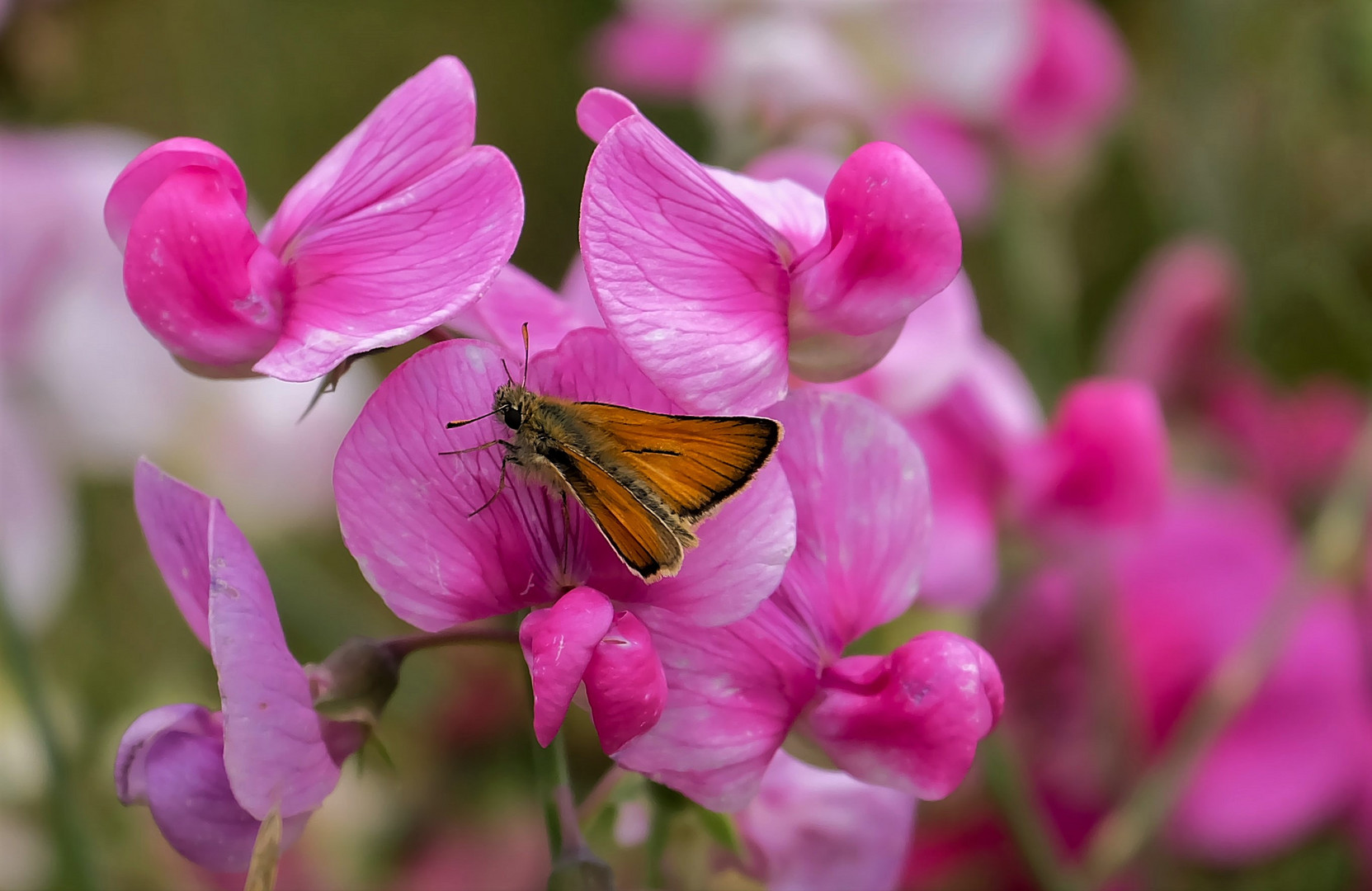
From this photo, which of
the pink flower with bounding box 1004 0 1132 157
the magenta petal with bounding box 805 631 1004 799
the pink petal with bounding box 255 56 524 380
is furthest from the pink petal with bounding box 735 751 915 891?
the pink flower with bounding box 1004 0 1132 157

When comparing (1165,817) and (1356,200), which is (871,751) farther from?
(1356,200)

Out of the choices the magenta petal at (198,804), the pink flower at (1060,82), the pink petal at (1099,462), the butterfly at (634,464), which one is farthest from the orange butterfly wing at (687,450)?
the pink flower at (1060,82)

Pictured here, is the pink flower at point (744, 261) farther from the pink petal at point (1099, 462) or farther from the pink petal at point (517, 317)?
the pink petal at point (1099, 462)

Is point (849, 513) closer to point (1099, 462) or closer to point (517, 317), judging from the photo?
point (517, 317)

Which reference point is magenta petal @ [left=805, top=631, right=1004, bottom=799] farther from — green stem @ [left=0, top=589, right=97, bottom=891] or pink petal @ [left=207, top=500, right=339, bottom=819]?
green stem @ [left=0, top=589, right=97, bottom=891]

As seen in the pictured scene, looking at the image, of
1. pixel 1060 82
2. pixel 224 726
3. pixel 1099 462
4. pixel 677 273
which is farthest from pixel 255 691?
pixel 1060 82

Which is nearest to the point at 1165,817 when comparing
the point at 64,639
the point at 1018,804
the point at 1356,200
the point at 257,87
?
the point at 1018,804

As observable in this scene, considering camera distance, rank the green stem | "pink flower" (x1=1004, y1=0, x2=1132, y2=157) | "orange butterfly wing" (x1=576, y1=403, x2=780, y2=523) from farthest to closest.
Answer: "pink flower" (x1=1004, y1=0, x2=1132, y2=157) → the green stem → "orange butterfly wing" (x1=576, y1=403, x2=780, y2=523)
